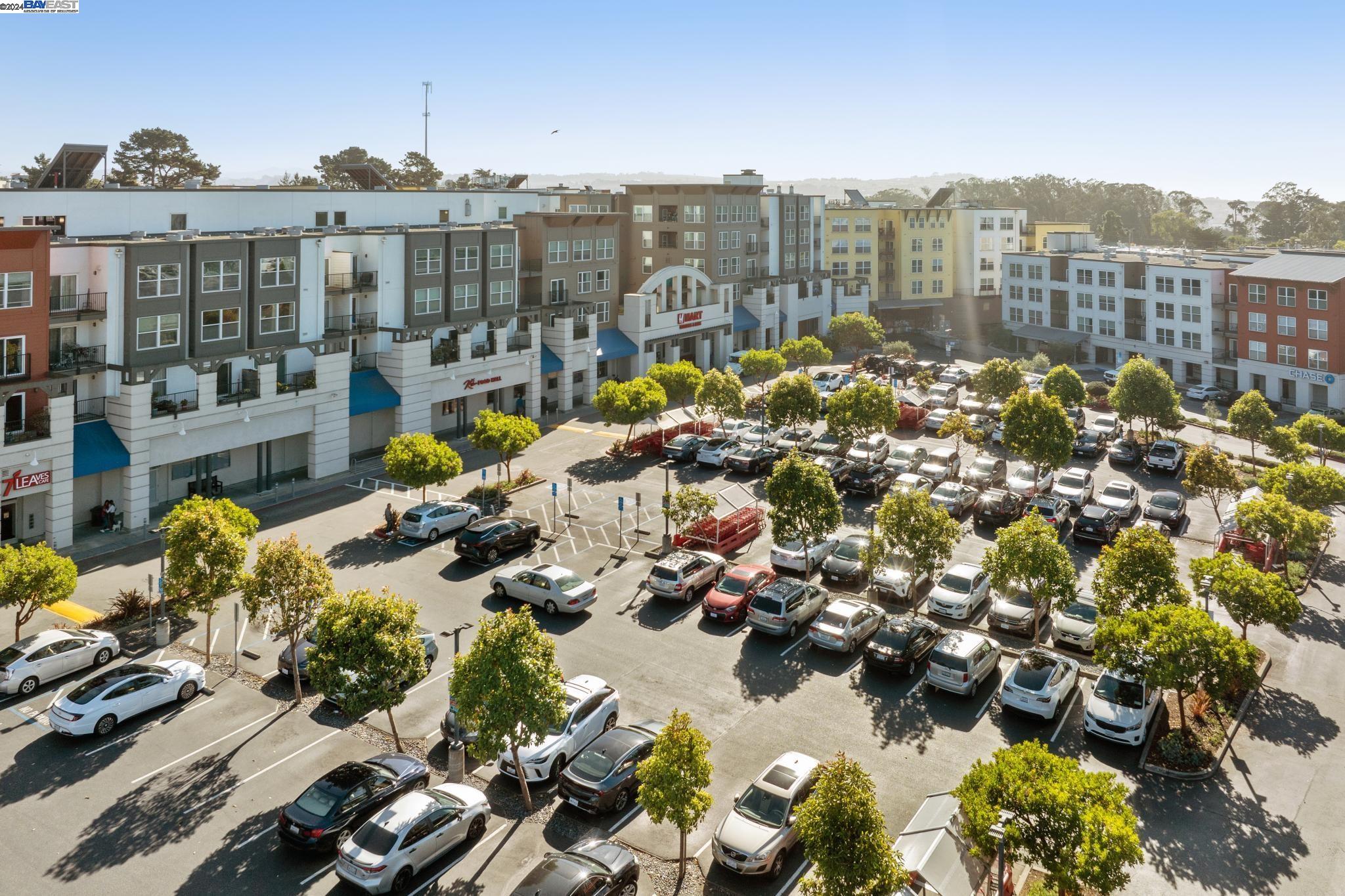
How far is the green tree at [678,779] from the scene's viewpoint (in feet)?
65.2

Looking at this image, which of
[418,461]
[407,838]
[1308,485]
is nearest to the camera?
[407,838]

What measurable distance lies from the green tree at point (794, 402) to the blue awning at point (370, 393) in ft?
74.6

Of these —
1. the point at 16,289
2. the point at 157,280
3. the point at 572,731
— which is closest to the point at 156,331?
the point at 157,280

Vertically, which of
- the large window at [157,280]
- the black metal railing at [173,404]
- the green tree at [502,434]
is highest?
the large window at [157,280]

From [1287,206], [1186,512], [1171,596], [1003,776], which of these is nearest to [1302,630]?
[1171,596]

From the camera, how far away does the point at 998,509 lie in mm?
47000

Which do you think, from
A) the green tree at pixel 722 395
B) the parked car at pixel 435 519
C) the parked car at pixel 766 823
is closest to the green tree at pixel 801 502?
the parked car at pixel 766 823

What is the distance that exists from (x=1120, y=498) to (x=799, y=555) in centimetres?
1983

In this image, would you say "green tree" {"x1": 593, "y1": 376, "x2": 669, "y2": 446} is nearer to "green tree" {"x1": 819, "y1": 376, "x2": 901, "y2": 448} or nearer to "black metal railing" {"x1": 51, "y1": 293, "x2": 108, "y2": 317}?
"green tree" {"x1": 819, "y1": 376, "x2": 901, "y2": 448}

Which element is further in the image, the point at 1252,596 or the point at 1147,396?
the point at 1147,396

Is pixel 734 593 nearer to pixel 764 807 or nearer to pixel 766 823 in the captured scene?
pixel 764 807

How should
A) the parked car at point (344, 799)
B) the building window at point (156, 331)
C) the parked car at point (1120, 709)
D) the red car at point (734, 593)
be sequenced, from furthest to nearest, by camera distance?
the building window at point (156, 331), the red car at point (734, 593), the parked car at point (1120, 709), the parked car at point (344, 799)

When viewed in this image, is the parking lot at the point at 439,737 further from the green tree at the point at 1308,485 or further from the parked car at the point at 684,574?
the green tree at the point at 1308,485

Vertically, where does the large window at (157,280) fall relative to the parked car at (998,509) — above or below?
above
